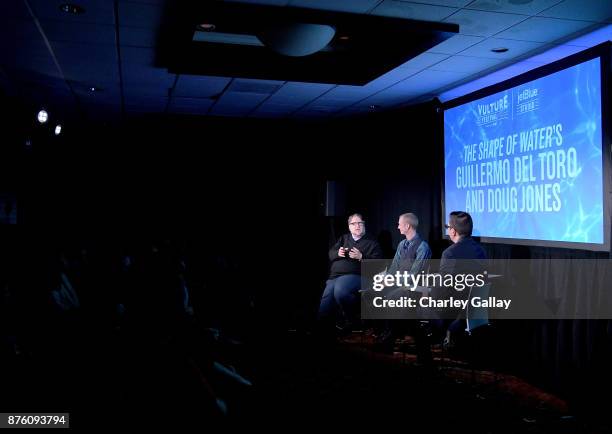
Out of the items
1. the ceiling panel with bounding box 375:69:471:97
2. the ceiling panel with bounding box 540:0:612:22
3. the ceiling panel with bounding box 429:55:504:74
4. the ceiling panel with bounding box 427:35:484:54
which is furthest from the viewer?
the ceiling panel with bounding box 375:69:471:97

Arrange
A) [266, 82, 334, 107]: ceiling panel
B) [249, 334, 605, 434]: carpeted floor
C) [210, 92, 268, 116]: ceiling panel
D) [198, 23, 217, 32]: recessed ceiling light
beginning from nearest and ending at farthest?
[249, 334, 605, 434]: carpeted floor < [198, 23, 217, 32]: recessed ceiling light < [266, 82, 334, 107]: ceiling panel < [210, 92, 268, 116]: ceiling panel

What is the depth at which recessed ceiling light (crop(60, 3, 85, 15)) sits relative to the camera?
4.09 meters

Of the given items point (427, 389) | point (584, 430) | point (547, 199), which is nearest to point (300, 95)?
point (547, 199)

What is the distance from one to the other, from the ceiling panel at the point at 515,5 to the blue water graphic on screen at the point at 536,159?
33.2 inches

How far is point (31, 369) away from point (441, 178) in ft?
17.2

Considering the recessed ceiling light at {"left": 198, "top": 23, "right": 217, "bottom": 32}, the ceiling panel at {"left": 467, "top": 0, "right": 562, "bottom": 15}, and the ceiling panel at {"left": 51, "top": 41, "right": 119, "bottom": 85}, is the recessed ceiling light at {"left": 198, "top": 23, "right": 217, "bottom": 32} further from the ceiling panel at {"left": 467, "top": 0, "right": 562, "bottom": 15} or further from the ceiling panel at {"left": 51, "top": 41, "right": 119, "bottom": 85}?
the ceiling panel at {"left": 467, "top": 0, "right": 562, "bottom": 15}

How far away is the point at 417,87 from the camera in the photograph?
6.54 meters

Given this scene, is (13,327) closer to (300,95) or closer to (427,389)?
(427,389)

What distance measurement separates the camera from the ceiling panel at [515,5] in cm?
397

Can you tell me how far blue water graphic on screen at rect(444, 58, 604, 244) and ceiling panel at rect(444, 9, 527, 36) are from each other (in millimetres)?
824

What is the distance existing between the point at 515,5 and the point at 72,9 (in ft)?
10.7

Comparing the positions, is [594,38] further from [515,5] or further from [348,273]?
[348,273]

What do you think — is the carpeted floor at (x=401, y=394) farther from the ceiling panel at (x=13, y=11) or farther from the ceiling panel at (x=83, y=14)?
the ceiling panel at (x=13, y=11)

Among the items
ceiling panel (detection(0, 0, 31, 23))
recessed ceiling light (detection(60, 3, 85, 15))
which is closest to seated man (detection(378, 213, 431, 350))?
recessed ceiling light (detection(60, 3, 85, 15))
